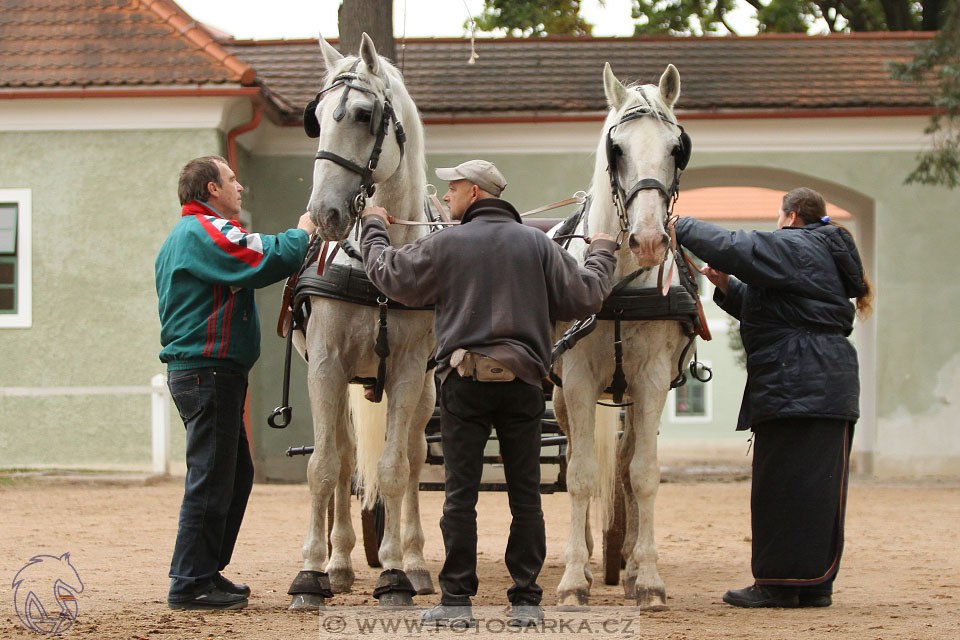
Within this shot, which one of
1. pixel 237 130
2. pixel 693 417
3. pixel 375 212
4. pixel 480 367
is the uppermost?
pixel 237 130

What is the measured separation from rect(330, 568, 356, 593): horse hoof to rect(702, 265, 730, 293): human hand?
7.50ft

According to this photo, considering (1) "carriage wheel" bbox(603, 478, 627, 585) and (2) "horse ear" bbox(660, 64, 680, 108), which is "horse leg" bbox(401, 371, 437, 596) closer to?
(1) "carriage wheel" bbox(603, 478, 627, 585)

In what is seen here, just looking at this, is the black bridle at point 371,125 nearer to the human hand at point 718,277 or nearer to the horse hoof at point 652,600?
the human hand at point 718,277

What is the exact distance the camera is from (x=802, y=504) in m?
5.20

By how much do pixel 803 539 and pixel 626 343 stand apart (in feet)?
3.99

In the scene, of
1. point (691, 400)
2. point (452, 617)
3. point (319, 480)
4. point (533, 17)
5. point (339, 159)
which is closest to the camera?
point (452, 617)

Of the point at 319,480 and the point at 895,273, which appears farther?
the point at 895,273

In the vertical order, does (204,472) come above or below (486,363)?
below

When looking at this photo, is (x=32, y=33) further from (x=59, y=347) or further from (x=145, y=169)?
(x=59, y=347)

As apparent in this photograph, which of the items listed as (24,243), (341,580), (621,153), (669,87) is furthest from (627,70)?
(341,580)

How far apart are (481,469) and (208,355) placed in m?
1.37

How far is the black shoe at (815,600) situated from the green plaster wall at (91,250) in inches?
341

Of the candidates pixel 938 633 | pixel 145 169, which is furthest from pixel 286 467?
pixel 938 633

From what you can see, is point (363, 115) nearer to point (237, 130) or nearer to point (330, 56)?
point (330, 56)
